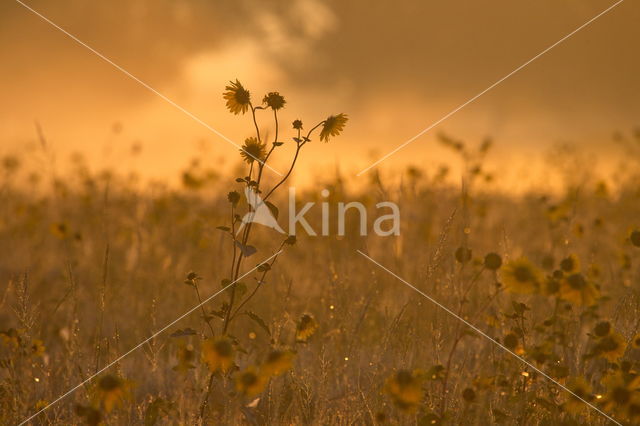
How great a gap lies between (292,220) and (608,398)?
3721 mm

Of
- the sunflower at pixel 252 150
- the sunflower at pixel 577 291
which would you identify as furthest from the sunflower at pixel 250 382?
the sunflower at pixel 577 291

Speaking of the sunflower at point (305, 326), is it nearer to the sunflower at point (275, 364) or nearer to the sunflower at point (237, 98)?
the sunflower at point (275, 364)

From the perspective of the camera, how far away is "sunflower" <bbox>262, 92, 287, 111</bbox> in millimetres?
2303

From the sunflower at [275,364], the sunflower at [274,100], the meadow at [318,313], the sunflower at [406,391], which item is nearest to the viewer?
the sunflower at [406,391]

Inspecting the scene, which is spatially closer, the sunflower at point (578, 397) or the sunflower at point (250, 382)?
the sunflower at point (250, 382)

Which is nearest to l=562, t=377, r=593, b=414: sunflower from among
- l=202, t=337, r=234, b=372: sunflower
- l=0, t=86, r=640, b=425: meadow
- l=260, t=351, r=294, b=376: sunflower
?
l=0, t=86, r=640, b=425: meadow

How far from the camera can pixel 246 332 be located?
3.78 m

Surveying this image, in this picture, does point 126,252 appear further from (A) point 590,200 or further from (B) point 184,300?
(A) point 590,200

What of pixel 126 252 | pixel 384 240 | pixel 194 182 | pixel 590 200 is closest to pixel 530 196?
pixel 590 200

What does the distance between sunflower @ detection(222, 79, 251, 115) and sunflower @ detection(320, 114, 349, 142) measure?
344 mm

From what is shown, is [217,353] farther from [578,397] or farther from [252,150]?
[578,397]

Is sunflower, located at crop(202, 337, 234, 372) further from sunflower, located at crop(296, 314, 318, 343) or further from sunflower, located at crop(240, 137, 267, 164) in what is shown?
sunflower, located at crop(240, 137, 267, 164)

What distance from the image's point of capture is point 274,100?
231 cm

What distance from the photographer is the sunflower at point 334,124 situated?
241 centimetres
